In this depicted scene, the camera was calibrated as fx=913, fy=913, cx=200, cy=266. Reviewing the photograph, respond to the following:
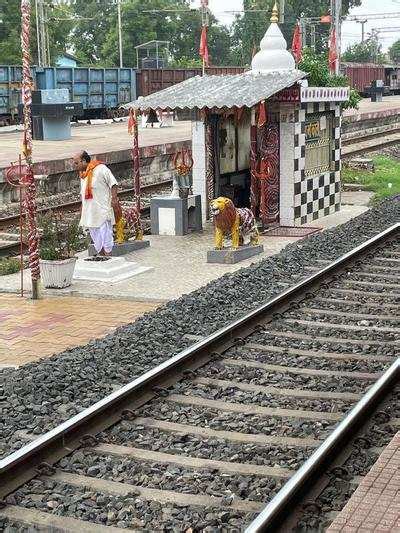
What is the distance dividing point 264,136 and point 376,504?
417 inches

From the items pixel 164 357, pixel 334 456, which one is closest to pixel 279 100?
pixel 164 357

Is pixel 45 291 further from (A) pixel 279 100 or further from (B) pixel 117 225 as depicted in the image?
(A) pixel 279 100

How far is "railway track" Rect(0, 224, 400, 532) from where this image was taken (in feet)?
15.0

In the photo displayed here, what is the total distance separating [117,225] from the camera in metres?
12.4

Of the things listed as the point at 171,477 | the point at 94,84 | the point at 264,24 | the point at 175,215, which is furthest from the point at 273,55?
the point at 264,24

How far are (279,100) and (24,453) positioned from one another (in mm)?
9949

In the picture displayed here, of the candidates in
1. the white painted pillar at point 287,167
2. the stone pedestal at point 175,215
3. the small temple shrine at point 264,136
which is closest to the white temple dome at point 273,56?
the small temple shrine at point 264,136

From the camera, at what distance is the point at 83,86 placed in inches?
1500

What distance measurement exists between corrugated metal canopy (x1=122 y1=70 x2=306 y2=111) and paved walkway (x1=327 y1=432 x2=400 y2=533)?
27.9 ft

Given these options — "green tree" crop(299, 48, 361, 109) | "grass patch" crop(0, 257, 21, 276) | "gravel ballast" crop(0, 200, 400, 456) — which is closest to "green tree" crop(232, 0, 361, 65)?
"green tree" crop(299, 48, 361, 109)

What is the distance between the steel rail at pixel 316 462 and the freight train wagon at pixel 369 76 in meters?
54.2

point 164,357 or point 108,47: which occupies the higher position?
point 108,47

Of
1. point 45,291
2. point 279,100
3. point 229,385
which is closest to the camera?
point 229,385

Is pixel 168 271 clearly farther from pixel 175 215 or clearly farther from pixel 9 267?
pixel 175 215
